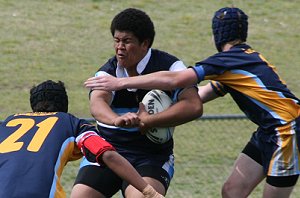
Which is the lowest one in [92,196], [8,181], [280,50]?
[280,50]

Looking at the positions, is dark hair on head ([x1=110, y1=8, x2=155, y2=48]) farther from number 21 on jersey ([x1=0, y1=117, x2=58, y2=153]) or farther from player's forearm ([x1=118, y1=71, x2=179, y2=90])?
number 21 on jersey ([x1=0, y1=117, x2=58, y2=153])

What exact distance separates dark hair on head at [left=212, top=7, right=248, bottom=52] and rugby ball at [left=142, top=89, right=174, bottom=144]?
56cm

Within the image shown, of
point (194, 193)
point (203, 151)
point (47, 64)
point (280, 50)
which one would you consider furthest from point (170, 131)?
point (280, 50)

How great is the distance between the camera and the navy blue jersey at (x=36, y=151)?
6168mm

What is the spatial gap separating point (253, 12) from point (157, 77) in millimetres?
10072

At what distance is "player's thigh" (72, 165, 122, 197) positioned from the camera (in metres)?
7.17

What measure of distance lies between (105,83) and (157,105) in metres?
0.42

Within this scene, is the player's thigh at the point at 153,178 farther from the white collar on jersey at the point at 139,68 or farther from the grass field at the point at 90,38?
the grass field at the point at 90,38

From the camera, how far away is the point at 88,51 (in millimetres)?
14898

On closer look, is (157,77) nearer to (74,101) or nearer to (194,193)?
(194,193)

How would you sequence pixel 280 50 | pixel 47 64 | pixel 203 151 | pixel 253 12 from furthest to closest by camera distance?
1. pixel 253 12
2. pixel 280 50
3. pixel 47 64
4. pixel 203 151

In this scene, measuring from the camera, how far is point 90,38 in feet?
50.4

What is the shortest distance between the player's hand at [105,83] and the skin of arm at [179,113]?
0.93 feet

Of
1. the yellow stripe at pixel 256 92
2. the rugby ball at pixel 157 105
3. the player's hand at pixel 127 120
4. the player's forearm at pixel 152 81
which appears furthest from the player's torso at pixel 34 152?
the yellow stripe at pixel 256 92
